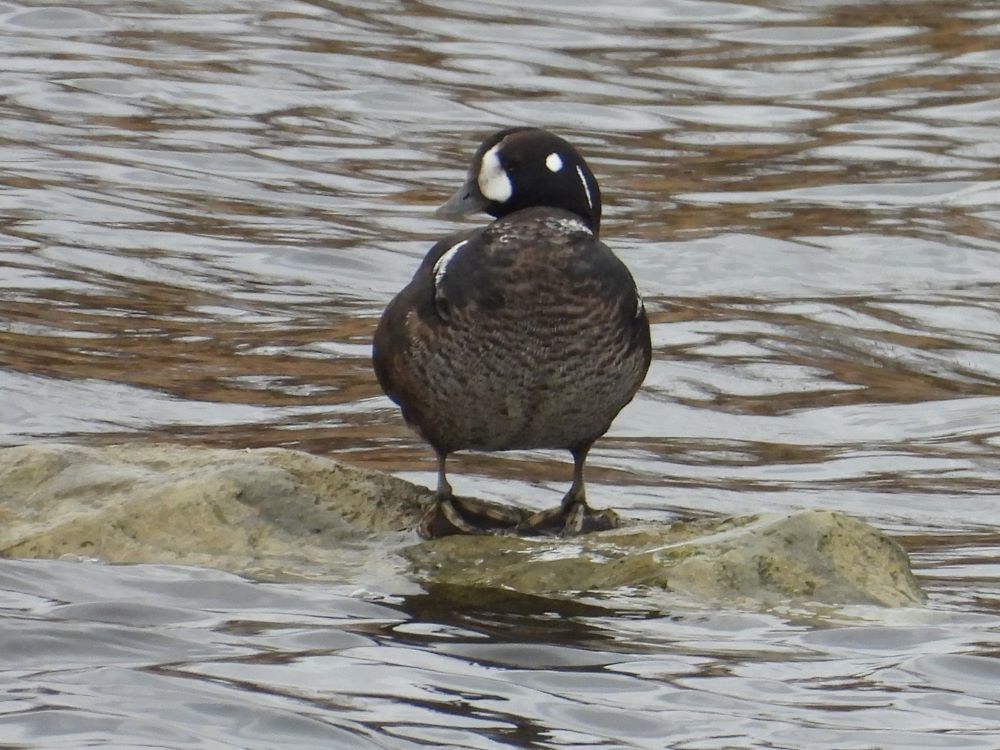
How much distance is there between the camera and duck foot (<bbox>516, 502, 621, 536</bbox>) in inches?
275

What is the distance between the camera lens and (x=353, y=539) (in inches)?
268

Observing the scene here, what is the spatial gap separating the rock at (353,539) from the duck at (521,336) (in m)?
0.21

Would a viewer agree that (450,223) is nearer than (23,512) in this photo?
No

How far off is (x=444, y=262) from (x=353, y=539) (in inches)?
33.6

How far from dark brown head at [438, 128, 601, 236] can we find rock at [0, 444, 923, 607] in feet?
3.12

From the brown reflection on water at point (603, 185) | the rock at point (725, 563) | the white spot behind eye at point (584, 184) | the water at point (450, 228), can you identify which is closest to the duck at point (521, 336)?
the white spot behind eye at point (584, 184)

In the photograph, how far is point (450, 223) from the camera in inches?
547

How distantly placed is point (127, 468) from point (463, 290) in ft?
3.82

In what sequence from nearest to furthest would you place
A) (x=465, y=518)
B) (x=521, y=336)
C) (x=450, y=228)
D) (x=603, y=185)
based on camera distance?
(x=521, y=336) → (x=465, y=518) → (x=450, y=228) → (x=603, y=185)

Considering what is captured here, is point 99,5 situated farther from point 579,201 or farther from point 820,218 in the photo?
point 579,201

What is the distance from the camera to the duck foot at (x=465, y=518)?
22.3 feet

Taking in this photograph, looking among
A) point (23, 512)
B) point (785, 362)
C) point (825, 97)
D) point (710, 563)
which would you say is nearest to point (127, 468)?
point (23, 512)

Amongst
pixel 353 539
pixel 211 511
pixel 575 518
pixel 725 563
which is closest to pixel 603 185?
pixel 575 518

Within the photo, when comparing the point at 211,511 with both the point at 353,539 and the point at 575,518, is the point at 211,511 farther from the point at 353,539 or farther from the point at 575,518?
the point at 575,518
